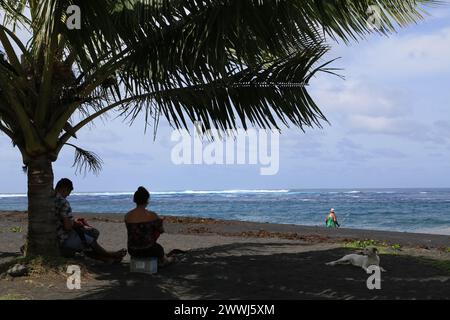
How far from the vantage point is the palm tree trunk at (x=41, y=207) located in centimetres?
723

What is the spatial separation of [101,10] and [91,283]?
10.7ft

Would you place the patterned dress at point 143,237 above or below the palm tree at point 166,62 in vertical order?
below

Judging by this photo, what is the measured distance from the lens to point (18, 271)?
6855 mm

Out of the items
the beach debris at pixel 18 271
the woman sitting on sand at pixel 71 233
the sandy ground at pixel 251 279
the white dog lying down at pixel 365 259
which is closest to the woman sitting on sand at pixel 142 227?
the sandy ground at pixel 251 279

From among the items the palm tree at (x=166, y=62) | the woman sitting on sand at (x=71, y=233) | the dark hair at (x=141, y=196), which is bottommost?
the woman sitting on sand at (x=71, y=233)

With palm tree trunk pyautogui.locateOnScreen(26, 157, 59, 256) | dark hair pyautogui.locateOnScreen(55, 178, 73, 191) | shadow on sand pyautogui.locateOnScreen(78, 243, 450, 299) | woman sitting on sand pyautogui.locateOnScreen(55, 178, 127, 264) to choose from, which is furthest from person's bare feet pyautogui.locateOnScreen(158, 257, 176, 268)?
dark hair pyautogui.locateOnScreen(55, 178, 73, 191)

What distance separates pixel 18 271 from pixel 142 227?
1648 millimetres

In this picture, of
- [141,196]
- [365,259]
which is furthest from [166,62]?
[365,259]

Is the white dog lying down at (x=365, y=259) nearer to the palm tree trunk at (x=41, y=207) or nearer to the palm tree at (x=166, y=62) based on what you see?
the palm tree at (x=166, y=62)

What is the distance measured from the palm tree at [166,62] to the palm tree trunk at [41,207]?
1cm

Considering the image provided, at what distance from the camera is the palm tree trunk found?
23.7 ft

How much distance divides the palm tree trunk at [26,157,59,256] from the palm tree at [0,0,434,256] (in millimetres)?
13

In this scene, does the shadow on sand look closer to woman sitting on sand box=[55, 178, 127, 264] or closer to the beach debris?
woman sitting on sand box=[55, 178, 127, 264]

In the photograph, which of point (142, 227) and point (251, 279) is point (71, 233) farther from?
point (251, 279)
